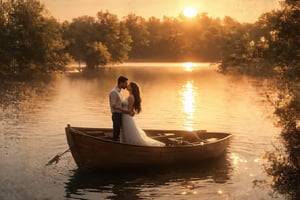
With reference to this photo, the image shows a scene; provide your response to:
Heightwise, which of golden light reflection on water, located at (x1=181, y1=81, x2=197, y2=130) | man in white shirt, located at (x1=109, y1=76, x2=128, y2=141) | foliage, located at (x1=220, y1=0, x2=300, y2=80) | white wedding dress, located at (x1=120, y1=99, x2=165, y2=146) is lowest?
golden light reflection on water, located at (x1=181, y1=81, x2=197, y2=130)

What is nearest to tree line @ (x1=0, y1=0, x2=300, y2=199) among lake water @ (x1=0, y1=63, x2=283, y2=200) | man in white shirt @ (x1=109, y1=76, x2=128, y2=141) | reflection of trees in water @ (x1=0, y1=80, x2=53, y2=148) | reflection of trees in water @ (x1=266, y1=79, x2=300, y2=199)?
reflection of trees in water @ (x1=266, y1=79, x2=300, y2=199)

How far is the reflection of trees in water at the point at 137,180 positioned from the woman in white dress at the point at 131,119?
44.0 inches

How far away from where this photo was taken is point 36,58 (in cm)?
7600

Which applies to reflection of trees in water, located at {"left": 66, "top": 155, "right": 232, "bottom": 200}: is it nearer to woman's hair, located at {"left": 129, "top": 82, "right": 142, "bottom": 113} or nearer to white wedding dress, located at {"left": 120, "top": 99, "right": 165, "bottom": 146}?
white wedding dress, located at {"left": 120, "top": 99, "right": 165, "bottom": 146}

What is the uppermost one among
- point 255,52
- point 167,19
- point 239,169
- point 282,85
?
point 167,19

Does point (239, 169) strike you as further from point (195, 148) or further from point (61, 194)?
point (61, 194)

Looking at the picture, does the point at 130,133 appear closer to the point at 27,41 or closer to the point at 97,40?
the point at 27,41

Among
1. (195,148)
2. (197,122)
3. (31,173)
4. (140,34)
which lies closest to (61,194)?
(31,173)

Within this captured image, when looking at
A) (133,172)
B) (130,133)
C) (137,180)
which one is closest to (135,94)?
(130,133)

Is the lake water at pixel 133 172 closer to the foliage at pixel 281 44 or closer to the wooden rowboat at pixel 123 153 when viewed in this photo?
the wooden rowboat at pixel 123 153

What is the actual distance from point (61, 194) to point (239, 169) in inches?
284

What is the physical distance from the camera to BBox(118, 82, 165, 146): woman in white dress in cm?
1777

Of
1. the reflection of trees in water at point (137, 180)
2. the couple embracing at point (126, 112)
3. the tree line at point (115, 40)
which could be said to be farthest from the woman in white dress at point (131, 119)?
the tree line at point (115, 40)

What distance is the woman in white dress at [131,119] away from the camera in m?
17.8
